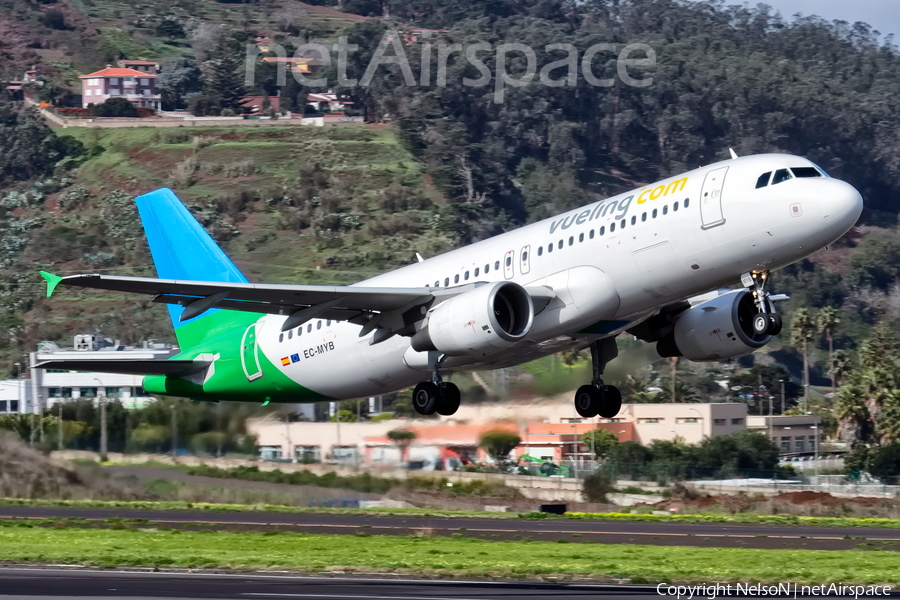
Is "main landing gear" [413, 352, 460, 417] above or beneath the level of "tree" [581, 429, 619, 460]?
above

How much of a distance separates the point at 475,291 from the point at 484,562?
6515mm

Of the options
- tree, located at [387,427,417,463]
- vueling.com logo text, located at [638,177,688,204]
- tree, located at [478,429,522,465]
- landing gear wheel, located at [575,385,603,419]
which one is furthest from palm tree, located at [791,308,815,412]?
vueling.com logo text, located at [638,177,688,204]

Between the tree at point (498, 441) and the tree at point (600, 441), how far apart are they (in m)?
15.1

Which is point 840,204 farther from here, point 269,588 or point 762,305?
point 269,588

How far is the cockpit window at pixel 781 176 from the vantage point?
2809 cm

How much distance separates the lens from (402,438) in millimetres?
46125

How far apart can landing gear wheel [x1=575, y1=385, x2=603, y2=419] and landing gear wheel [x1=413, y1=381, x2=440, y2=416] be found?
14.8ft

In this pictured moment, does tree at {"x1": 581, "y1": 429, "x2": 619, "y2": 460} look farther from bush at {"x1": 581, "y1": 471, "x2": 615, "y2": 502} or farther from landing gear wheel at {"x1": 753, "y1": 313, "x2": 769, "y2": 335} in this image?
landing gear wheel at {"x1": 753, "y1": 313, "x2": 769, "y2": 335}

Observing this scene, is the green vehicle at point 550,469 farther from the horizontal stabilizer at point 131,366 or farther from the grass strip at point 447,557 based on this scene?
the horizontal stabilizer at point 131,366

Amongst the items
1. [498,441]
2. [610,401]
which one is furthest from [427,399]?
[498,441]

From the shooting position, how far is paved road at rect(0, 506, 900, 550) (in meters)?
38.8

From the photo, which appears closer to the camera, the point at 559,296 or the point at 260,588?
the point at 260,588

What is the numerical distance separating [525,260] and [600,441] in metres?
31.0

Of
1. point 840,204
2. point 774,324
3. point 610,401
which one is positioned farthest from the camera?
point 610,401
